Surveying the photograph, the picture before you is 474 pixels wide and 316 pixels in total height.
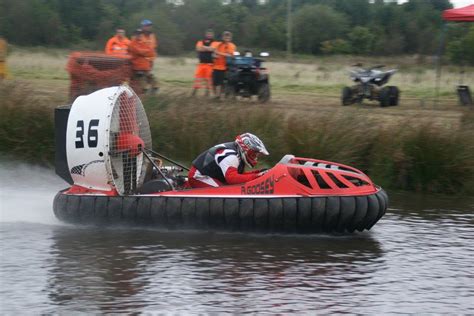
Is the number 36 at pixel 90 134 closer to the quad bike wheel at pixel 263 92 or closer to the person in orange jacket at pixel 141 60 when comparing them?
the person in orange jacket at pixel 141 60

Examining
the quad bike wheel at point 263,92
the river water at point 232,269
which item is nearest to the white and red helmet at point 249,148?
the river water at point 232,269

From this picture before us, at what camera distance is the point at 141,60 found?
15742 mm

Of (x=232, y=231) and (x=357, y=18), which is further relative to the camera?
(x=357, y=18)

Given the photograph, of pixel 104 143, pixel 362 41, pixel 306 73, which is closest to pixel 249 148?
pixel 104 143

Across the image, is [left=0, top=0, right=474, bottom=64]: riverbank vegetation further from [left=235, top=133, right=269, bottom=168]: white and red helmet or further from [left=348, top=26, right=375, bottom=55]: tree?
[left=235, top=133, right=269, bottom=168]: white and red helmet

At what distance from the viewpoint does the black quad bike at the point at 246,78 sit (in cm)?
1688

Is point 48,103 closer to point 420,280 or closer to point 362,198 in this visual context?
point 362,198

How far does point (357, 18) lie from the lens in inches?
1797

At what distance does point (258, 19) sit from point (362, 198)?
117ft

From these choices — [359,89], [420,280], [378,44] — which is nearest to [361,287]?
[420,280]

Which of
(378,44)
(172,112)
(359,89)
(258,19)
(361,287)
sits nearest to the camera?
(361,287)

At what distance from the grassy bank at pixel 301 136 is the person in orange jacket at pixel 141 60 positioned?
2.80 metres

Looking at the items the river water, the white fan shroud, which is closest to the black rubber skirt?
the river water

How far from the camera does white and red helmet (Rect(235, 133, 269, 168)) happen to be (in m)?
8.73
